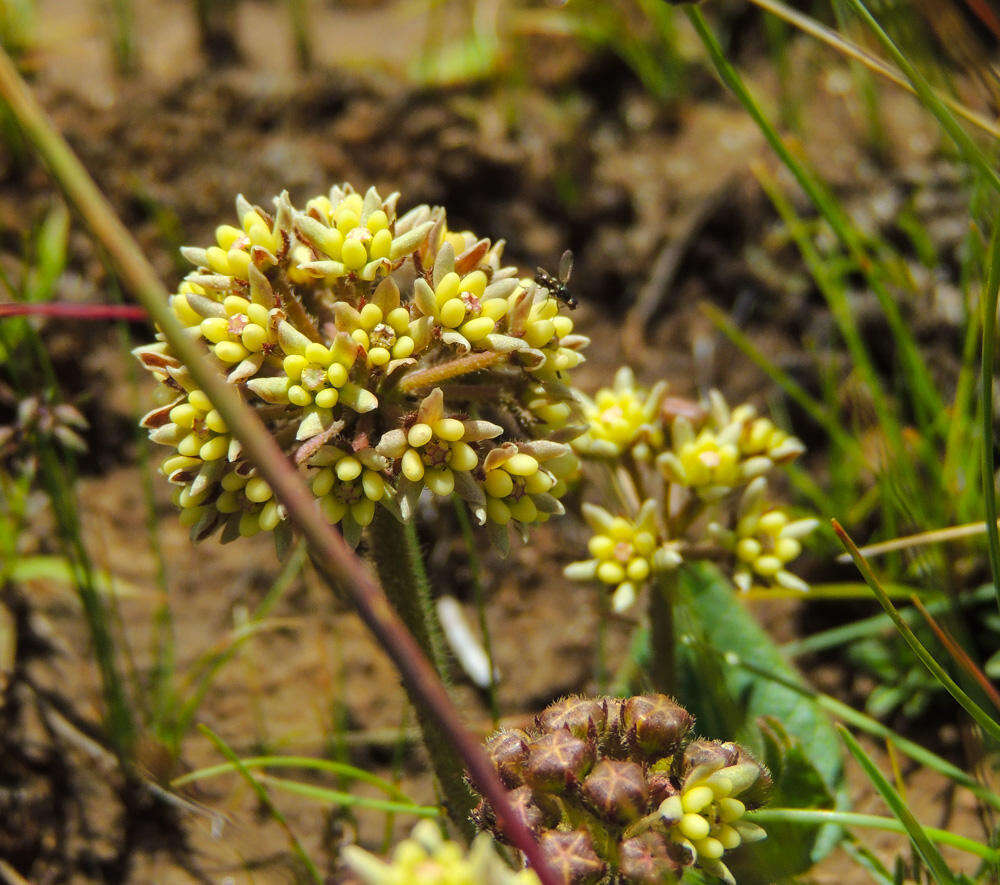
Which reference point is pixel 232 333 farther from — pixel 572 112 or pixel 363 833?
pixel 572 112

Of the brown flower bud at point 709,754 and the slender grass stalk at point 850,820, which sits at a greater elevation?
the brown flower bud at point 709,754

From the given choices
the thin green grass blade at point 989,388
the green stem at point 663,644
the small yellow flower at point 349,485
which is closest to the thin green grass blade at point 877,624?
the green stem at point 663,644

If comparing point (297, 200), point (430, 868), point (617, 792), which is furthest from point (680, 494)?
point (297, 200)

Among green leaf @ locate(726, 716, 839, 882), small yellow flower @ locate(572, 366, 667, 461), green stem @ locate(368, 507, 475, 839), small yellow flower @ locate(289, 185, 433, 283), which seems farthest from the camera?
small yellow flower @ locate(572, 366, 667, 461)

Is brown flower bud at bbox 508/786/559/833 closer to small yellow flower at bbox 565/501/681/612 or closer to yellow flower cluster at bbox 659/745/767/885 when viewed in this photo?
yellow flower cluster at bbox 659/745/767/885

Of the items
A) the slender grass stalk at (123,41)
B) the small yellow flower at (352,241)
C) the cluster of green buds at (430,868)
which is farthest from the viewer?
the slender grass stalk at (123,41)

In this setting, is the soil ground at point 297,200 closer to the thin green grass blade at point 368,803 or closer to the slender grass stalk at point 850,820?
the thin green grass blade at point 368,803

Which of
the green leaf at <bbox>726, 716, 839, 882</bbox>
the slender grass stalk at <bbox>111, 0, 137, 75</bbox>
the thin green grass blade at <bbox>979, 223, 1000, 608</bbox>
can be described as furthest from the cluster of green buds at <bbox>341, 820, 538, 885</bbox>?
the slender grass stalk at <bbox>111, 0, 137, 75</bbox>
